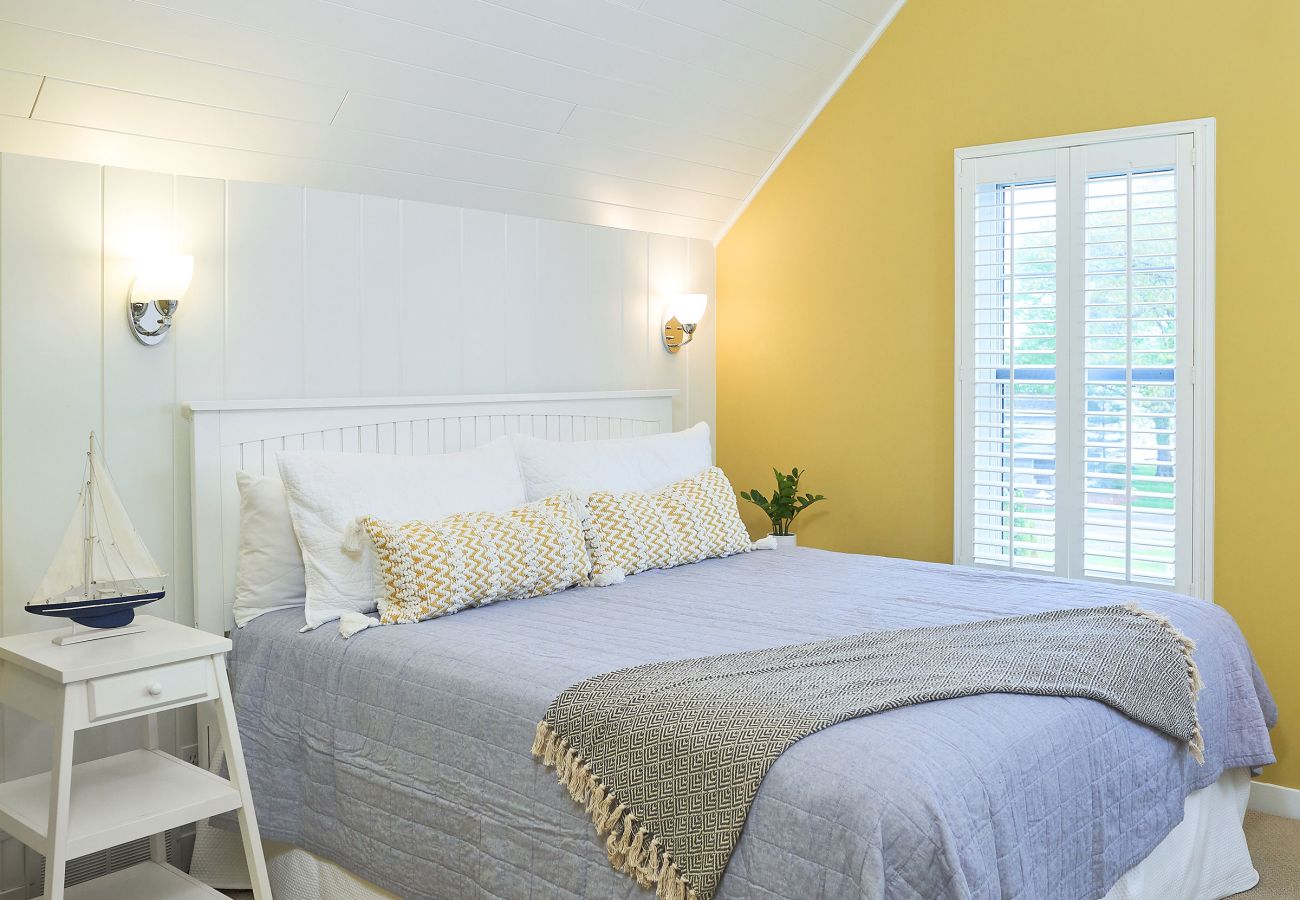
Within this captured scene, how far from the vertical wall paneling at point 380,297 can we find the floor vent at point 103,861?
133 centimetres

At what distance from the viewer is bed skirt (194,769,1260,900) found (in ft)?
7.31

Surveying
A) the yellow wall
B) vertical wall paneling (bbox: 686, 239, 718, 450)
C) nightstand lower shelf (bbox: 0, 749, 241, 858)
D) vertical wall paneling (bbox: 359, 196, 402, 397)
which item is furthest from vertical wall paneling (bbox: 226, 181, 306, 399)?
the yellow wall

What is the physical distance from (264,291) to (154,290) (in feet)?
1.11

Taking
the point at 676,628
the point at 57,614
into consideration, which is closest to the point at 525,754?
the point at 676,628

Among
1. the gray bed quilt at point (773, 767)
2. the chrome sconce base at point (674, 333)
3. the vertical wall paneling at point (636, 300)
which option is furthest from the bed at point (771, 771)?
the chrome sconce base at point (674, 333)

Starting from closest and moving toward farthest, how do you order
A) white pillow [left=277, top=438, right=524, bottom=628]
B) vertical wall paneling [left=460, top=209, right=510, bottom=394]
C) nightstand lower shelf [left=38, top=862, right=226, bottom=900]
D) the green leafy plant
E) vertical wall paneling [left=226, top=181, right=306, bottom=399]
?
nightstand lower shelf [left=38, top=862, right=226, bottom=900], white pillow [left=277, top=438, right=524, bottom=628], vertical wall paneling [left=226, top=181, right=306, bottom=399], vertical wall paneling [left=460, top=209, right=510, bottom=394], the green leafy plant

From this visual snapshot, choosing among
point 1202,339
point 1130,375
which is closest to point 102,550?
point 1130,375

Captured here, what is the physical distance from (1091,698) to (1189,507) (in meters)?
1.47

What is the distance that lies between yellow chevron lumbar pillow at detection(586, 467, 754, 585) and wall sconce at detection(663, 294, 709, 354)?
87cm

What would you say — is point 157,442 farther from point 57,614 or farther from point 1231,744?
point 1231,744

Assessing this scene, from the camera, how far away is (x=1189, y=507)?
317 cm

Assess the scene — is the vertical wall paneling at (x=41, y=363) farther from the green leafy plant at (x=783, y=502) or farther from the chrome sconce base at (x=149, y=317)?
the green leafy plant at (x=783, y=502)

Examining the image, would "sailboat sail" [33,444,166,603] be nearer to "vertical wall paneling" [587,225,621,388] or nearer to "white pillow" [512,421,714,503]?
"white pillow" [512,421,714,503]

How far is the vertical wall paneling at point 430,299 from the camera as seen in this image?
10.7ft
